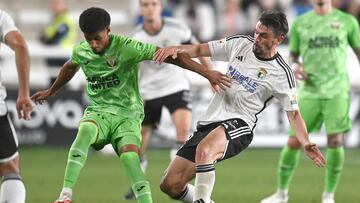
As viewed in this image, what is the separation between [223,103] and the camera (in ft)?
30.6

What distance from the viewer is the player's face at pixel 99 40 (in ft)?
28.9

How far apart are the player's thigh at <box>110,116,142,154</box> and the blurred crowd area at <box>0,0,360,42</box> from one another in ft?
40.7

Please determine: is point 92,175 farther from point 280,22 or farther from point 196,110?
point 280,22

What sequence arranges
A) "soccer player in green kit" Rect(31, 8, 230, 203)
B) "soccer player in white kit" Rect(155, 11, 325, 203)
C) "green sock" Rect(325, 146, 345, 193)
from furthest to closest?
"green sock" Rect(325, 146, 345, 193), "soccer player in white kit" Rect(155, 11, 325, 203), "soccer player in green kit" Rect(31, 8, 230, 203)

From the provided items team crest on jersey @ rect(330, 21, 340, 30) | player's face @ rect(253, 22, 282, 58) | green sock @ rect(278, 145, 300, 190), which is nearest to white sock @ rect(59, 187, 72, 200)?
player's face @ rect(253, 22, 282, 58)

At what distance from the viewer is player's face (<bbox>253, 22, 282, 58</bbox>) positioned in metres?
8.98

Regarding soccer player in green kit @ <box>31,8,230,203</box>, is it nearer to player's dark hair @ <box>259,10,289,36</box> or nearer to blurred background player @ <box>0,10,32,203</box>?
blurred background player @ <box>0,10,32,203</box>

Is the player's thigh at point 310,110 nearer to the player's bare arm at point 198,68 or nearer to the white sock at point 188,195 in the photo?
the white sock at point 188,195

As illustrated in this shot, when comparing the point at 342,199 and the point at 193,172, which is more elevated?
the point at 193,172

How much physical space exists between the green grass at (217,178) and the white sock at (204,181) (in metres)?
2.68

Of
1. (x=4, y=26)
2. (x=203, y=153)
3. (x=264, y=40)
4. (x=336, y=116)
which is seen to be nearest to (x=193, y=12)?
(x=336, y=116)

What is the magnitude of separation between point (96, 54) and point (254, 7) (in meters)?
13.5

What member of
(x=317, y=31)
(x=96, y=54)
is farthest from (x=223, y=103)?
(x=317, y=31)

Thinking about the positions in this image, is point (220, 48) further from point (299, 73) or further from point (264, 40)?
point (299, 73)
